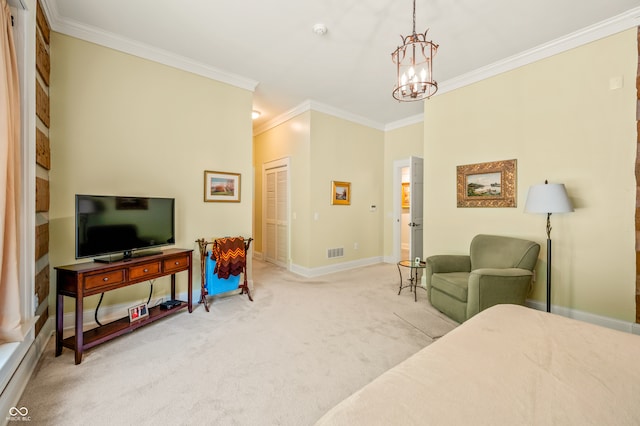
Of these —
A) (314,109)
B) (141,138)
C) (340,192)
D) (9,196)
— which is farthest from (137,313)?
(314,109)

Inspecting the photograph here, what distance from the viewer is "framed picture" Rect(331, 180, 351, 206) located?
5164 millimetres

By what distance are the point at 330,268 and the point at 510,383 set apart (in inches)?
165

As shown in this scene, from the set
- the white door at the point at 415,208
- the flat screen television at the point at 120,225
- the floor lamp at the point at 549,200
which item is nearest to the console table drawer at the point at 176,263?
the flat screen television at the point at 120,225

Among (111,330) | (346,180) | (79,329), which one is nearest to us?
(79,329)

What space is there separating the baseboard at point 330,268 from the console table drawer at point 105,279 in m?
2.91

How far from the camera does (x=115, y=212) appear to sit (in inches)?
102

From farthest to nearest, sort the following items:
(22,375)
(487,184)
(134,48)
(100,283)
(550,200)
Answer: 1. (487,184)
2. (134,48)
3. (550,200)
4. (100,283)
5. (22,375)

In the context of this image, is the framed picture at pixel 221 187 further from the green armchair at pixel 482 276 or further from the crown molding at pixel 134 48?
the green armchair at pixel 482 276

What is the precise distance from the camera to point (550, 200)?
8.88 feet

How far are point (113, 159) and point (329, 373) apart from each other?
10.1 ft

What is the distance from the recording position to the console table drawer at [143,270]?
252cm

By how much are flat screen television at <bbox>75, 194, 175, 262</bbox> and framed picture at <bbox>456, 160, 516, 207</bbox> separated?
12.2 ft

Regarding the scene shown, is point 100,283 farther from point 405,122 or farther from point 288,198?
point 405,122

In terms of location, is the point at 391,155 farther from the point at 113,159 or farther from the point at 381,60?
the point at 113,159
